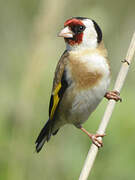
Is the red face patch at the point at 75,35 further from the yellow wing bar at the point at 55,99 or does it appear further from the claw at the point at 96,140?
the claw at the point at 96,140

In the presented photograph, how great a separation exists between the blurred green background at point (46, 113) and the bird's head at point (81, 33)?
11cm

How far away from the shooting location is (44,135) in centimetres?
455

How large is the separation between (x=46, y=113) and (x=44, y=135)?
0.25 m

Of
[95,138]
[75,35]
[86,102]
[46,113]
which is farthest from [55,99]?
[95,138]

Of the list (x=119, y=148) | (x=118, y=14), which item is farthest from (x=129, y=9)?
(x=119, y=148)

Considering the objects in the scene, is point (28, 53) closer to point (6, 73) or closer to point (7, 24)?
point (6, 73)

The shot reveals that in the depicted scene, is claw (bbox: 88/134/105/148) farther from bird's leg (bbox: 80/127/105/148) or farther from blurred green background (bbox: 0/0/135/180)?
blurred green background (bbox: 0/0/135/180)

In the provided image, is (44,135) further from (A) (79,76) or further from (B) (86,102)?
(A) (79,76)

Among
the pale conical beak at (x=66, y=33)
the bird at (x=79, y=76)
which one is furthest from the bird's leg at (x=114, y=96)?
the pale conical beak at (x=66, y=33)

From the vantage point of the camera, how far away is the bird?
433 cm

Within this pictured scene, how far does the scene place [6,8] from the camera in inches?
224

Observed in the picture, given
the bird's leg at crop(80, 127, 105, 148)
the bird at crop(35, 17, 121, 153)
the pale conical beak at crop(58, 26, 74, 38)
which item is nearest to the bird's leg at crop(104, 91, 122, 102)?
the bird at crop(35, 17, 121, 153)

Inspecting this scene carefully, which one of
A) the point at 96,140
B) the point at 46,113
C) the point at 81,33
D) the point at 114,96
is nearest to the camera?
the point at 96,140

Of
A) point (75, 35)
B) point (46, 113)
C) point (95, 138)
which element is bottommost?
point (46, 113)
